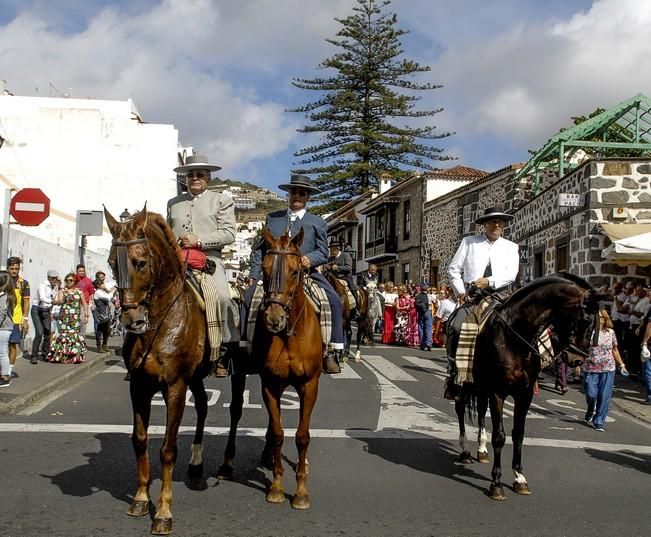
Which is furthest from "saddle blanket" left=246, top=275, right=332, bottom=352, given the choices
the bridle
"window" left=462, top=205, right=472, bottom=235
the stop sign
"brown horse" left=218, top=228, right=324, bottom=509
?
"window" left=462, top=205, right=472, bottom=235

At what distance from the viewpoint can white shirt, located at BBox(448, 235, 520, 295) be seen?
7461 mm

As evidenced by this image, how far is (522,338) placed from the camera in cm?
644

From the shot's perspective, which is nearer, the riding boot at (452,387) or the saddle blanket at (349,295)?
the riding boot at (452,387)

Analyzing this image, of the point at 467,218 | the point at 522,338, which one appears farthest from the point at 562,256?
the point at 522,338

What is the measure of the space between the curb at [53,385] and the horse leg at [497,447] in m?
6.45

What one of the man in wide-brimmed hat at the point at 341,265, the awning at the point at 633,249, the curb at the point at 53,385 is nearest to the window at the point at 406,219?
the man in wide-brimmed hat at the point at 341,265

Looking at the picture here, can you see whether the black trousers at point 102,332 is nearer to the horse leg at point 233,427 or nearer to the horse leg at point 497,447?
the horse leg at point 233,427

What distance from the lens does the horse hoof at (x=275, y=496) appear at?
576 centimetres

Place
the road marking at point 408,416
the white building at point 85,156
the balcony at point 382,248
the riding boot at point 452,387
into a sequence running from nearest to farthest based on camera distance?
1. the riding boot at point 452,387
2. the road marking at point 408,416
3. the white building at point 85,156
4. the balcony at point 382,248

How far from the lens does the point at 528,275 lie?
71.9 feet

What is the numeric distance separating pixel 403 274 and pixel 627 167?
25.5m

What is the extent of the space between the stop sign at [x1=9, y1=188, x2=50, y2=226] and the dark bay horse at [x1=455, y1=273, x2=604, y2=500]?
37.0 ft

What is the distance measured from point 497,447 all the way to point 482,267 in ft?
6.54

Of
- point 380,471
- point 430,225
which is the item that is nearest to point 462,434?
point 380,471
